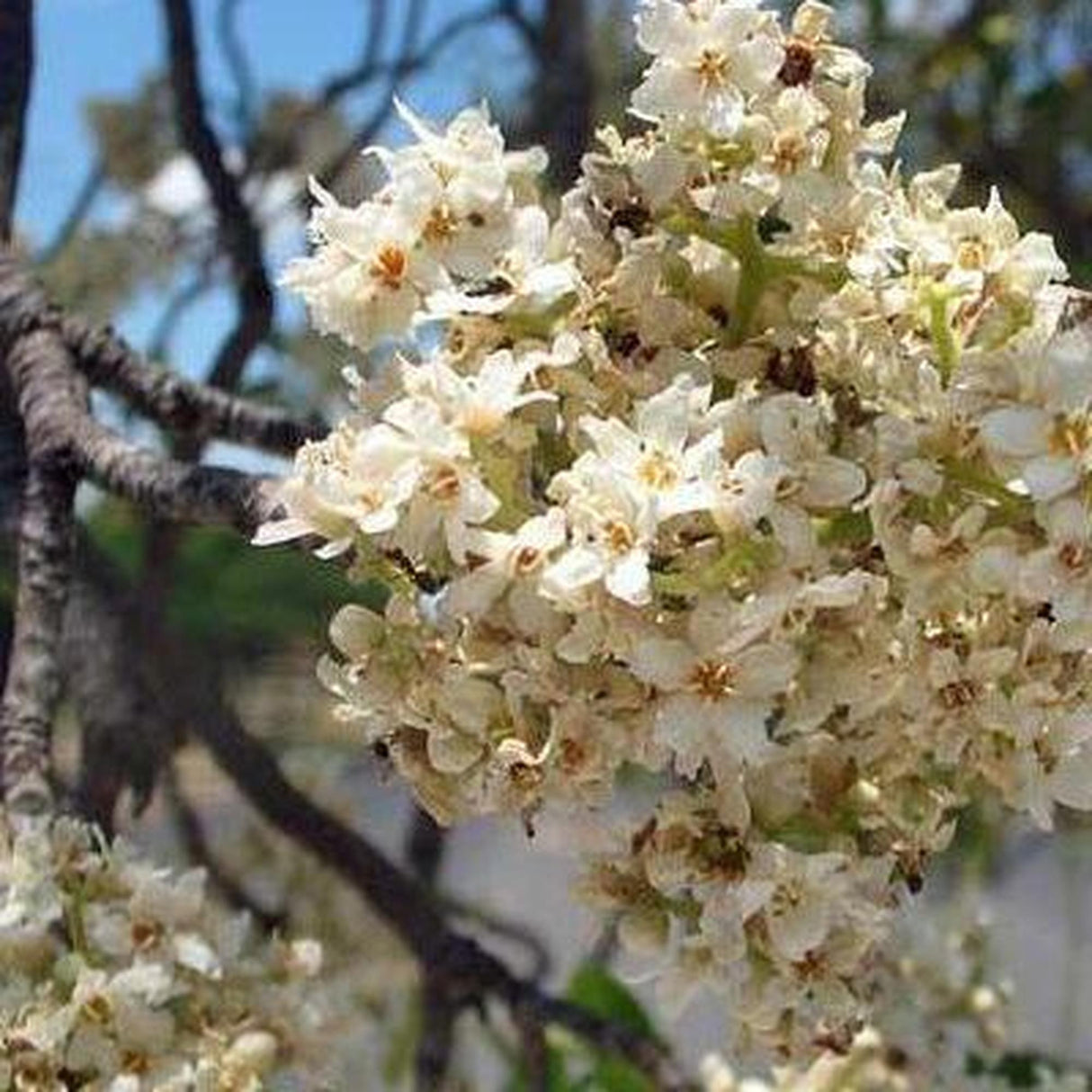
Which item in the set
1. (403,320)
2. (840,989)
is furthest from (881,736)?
(403,320)

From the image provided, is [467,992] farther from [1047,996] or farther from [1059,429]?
[1047,996]

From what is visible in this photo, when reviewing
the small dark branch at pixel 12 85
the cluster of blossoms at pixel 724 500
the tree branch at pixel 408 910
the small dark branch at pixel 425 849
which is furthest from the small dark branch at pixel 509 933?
the cluster of blossoms at pixel 724 500

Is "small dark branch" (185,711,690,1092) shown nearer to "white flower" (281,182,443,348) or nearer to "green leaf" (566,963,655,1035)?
"green leaf" (566,963,655,1035)

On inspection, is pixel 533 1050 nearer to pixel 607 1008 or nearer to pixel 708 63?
pixel 607 1008

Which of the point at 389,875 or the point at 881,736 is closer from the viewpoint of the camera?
the point at 881,736

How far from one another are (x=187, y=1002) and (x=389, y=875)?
20.7 inches

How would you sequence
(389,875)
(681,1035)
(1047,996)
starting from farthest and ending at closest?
1. (1047,996)
2. (681,1035)
3. (389,875)

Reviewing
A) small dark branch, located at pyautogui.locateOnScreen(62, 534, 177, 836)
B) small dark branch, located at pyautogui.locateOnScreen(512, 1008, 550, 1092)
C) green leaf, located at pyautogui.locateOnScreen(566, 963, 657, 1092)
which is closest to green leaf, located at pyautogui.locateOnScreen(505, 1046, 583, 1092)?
green leaf, located at pyautogui.locateOnScreen(566, 963, 657, 1092)

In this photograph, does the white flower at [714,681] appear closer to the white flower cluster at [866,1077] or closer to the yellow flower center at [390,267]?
the yellow flower center at [390,267]

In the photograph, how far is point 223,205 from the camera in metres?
1.70

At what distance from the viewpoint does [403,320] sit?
0.79m

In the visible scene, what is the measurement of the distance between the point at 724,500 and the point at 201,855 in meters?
1.32

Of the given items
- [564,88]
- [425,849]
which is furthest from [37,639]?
[564,88]

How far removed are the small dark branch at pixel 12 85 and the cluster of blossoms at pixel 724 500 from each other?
443 mm
